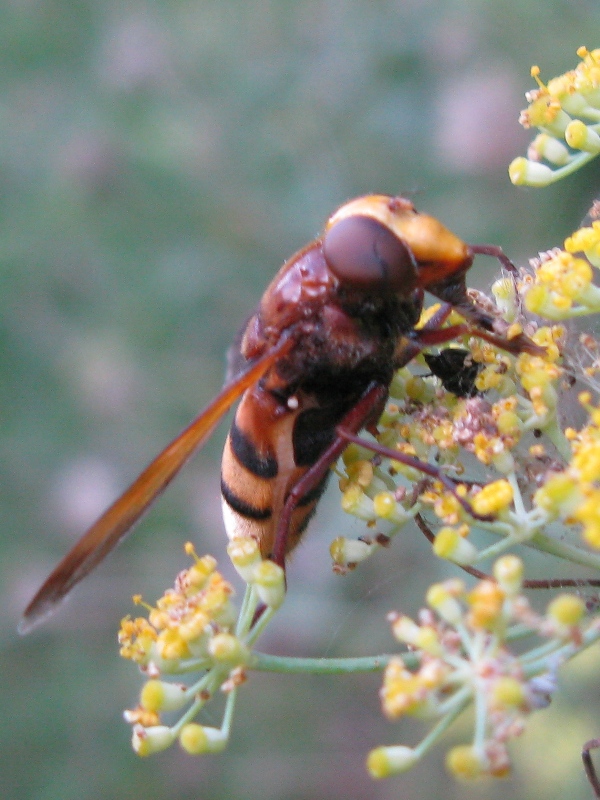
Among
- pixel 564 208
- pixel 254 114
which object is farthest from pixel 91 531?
pixel 254 114

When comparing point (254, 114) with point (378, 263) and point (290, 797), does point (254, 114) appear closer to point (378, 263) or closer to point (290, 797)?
point (378, 263)

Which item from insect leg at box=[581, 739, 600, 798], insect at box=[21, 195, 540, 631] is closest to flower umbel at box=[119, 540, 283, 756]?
insect at box=[21, 195, 540, 631]

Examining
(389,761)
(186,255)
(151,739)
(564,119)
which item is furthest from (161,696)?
(186,255)

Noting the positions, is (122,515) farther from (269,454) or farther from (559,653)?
(559,653)

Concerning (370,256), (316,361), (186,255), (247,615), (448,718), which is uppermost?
(370,256)

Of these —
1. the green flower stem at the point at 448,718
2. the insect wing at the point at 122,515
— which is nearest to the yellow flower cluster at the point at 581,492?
the green flower stem at the point at 448,718

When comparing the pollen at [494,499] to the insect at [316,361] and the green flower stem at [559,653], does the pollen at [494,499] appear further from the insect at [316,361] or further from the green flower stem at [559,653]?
the green flower stem at [559,653]
